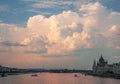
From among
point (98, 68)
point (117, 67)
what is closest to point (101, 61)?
point (98, 68)

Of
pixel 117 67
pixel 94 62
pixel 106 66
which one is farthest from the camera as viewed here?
pixel 94 62

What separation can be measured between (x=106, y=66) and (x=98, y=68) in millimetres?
5660

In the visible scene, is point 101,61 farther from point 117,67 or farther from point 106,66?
point 117,67

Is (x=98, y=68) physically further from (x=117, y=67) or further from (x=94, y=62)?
(x=117, y=67)

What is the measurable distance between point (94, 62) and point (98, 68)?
955 cm

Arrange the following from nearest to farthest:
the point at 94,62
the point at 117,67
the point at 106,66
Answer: the point at 117,67
the point at 106,66
the point at 94,62

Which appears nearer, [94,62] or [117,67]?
[117,67]

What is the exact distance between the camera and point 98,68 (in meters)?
160

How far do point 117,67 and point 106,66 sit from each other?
854 inches

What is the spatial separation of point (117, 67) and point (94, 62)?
35.9 meters

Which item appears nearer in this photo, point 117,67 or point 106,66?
point 117,67

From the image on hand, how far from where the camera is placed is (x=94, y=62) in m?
169

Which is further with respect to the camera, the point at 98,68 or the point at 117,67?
the point at 98,68

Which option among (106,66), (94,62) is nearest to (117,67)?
(106,66)
